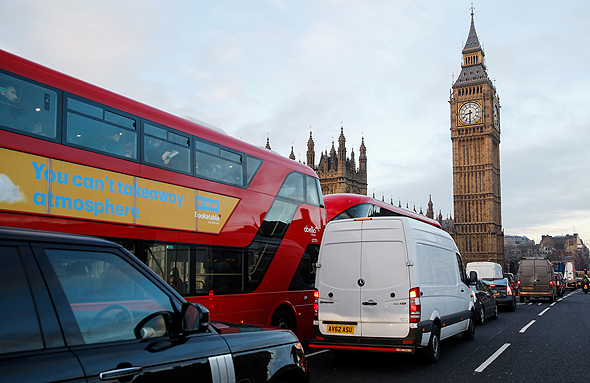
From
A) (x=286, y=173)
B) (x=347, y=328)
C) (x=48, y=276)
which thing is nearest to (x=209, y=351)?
(x=48, y=276)

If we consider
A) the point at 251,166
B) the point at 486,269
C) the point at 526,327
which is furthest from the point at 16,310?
the point at 486,269

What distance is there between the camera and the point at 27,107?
5.57m

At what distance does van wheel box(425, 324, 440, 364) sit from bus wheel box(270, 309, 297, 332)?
283 centimetres

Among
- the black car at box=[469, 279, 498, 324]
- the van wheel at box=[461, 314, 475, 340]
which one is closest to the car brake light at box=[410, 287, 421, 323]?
the van wheel at box=[461, 314, 475, 340]

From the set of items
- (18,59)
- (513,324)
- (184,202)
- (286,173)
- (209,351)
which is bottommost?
(513,324)

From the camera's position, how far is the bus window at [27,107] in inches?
212

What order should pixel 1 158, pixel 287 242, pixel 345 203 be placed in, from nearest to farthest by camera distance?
pixel 1 158, pixel 287 242, pixel 345 203

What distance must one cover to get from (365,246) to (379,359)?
7.83 ft

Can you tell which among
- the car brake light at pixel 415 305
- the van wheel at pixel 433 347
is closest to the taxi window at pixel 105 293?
the car brake light at pixel 415 305

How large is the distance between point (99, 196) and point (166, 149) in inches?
59.6

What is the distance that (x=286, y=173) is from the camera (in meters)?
10.2

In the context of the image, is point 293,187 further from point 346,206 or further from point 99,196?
point 346,206

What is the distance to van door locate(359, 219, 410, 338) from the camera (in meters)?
7.52

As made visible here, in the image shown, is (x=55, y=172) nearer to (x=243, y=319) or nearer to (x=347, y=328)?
(x=243, y=319)
